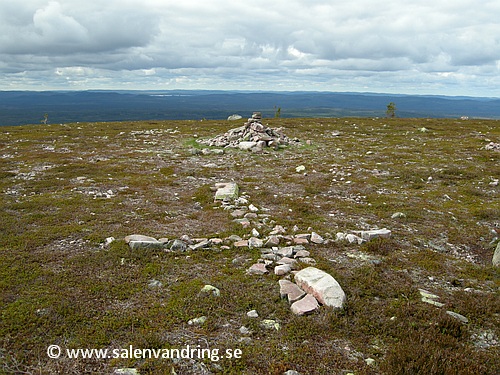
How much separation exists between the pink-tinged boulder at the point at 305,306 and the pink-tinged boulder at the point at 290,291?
0.18 m

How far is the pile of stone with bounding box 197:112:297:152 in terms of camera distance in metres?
34.0

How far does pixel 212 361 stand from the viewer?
6.42m

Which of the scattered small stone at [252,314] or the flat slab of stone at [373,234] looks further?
the flat slab of stone at [373,234]

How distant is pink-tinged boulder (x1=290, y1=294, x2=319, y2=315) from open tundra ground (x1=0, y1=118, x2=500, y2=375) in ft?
0.64

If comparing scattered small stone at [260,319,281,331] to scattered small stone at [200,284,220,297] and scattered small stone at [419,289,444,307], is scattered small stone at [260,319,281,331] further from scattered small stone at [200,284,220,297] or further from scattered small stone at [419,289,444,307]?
scattered small stone at [419,289,444,307]

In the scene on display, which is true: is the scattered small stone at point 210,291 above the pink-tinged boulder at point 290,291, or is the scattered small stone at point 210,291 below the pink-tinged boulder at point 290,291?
below

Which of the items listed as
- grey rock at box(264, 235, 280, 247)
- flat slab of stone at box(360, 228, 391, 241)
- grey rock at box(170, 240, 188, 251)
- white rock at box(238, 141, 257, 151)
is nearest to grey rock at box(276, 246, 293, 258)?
grey rock at box(264, 235, 280, 247)

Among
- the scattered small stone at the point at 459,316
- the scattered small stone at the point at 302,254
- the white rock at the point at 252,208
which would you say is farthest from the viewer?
the white rock at the point at 252,208

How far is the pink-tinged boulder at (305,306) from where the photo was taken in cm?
783

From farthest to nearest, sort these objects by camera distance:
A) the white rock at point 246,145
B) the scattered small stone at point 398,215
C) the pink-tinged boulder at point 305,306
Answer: the white rock at point 246,145, the scattered small stone at point 398,215, the pink-tinged boulder at point 305,306

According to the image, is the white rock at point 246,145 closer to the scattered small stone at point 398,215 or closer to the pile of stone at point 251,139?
the pile of stone at point 251,139

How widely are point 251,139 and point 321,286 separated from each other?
2827 cm

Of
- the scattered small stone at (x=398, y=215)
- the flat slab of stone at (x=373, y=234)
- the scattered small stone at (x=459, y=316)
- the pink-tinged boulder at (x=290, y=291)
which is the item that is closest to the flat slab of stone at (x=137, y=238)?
the pink-tinged boulder at (x=290, y=291)

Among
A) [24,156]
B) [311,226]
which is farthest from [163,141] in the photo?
[311,226]
